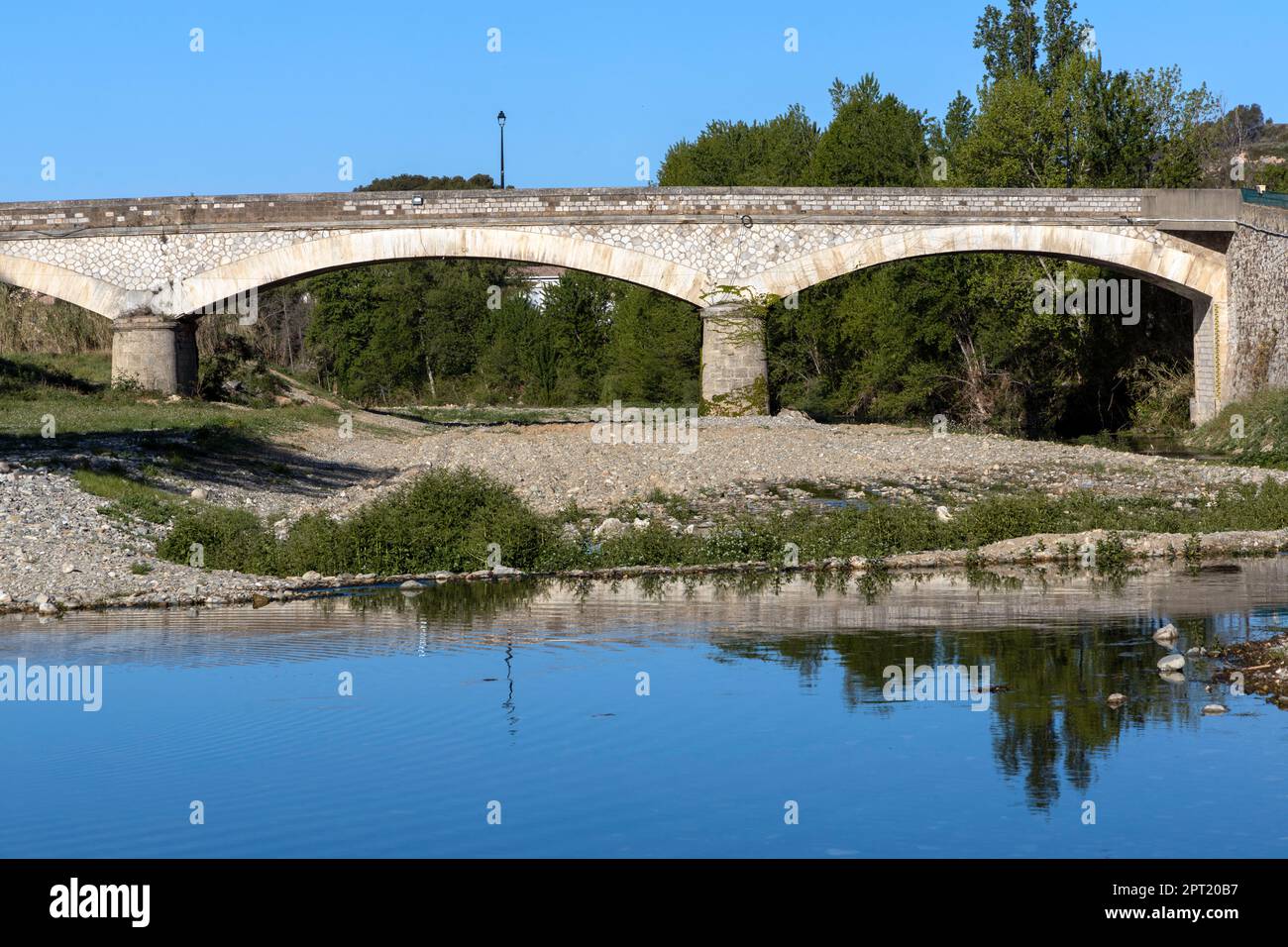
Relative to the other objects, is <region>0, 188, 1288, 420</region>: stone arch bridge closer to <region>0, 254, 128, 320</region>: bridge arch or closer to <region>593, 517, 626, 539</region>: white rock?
<region>0, 254, 128, 320</region>: bridge arch

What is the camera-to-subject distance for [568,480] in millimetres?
26250

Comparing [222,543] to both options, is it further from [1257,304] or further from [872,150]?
[872,150]

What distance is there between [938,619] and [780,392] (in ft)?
132

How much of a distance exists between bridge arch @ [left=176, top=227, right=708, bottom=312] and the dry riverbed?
142 inches

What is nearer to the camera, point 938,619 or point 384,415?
point 938,619

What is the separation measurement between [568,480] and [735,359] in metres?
12.2

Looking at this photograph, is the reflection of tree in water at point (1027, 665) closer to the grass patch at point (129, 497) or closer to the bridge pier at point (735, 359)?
the grass patch at point (129, 497)

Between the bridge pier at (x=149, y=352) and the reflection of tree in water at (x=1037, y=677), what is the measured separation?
2686 centimetres

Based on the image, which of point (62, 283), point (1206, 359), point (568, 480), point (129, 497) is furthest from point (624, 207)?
point (129, 497)

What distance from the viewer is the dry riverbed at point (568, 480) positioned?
17438 millimetres

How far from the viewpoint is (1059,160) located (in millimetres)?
46031

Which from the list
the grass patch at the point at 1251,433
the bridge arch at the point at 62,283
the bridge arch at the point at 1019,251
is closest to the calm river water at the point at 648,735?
the grass patch at the point at 1251,433
